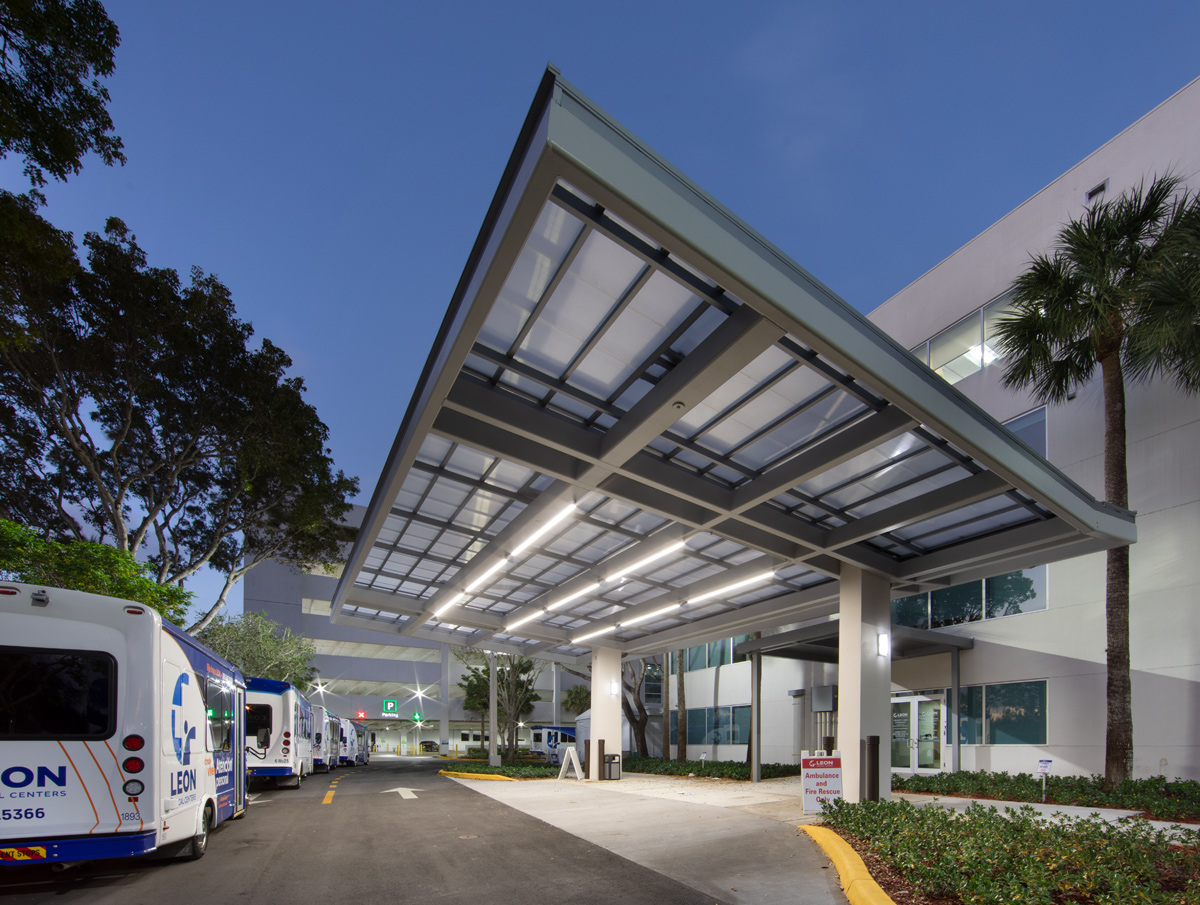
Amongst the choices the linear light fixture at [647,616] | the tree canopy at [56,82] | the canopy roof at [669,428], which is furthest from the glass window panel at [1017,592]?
the tree canopy at [56,82]

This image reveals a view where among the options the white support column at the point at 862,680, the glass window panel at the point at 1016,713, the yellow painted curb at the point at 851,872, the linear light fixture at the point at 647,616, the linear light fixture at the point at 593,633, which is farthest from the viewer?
the linear light fixture at the point at 593,633

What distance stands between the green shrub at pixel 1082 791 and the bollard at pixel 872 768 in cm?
414

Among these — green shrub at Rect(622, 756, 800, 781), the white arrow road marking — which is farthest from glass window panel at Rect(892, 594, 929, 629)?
the white arrow road marking

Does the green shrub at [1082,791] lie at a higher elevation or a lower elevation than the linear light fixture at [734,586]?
lower

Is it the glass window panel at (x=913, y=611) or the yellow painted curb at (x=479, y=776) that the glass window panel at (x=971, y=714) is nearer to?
the glass window panel at (x=913, y=611)

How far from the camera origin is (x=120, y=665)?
7719mm

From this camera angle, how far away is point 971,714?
21.2 meters

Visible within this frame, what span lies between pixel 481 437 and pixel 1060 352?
1392 centimetres

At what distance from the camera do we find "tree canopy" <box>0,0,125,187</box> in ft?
31.7

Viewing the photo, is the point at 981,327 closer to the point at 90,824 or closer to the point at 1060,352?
the point at 1060,352

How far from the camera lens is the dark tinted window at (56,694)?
7383mm

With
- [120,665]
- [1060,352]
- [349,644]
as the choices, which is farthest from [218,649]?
[1060,352]

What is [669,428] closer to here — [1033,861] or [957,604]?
[1033,861]

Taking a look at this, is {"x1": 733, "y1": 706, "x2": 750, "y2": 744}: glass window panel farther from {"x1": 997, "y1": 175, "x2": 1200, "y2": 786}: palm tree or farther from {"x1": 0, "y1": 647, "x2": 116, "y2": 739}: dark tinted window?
{"x1": 0, "y1": 647, "x2": 116, "y2": 739}: dark tinted window
